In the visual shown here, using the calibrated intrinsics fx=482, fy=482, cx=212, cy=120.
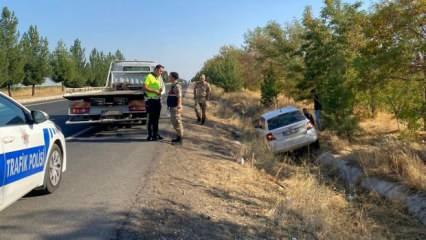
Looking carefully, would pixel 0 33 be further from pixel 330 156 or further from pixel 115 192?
Result: pixel 115 192

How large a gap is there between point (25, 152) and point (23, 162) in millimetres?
126

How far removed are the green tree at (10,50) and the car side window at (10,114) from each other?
37.9m

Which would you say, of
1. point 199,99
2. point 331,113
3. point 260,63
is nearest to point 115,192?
point 199,99

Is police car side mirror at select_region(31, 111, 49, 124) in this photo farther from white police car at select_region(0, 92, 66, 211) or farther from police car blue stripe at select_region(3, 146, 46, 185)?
→ police car blue stripe at select_region(3, 146, 46, 185)

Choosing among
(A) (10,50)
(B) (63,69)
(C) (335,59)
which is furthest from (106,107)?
(B) (63,69)

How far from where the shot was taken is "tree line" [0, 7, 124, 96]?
4391 cm

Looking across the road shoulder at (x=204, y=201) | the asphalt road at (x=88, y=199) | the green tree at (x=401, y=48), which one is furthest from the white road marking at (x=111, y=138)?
the green tree at (x=401, y=48)

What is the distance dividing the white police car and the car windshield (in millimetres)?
9465

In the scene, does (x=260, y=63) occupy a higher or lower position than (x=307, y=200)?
higher

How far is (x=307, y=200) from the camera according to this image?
800 cm

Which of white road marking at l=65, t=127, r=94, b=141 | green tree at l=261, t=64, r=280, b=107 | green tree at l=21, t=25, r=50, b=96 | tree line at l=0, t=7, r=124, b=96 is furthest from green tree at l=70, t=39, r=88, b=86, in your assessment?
white road marking at l=65, t=127, r=94, b=141

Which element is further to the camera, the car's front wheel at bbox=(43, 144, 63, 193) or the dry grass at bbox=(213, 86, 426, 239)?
the dry grass at bbox=(213, 86, 426, 239)

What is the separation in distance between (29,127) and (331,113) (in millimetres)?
15233

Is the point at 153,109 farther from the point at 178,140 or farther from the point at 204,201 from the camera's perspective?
the point at 204,201
